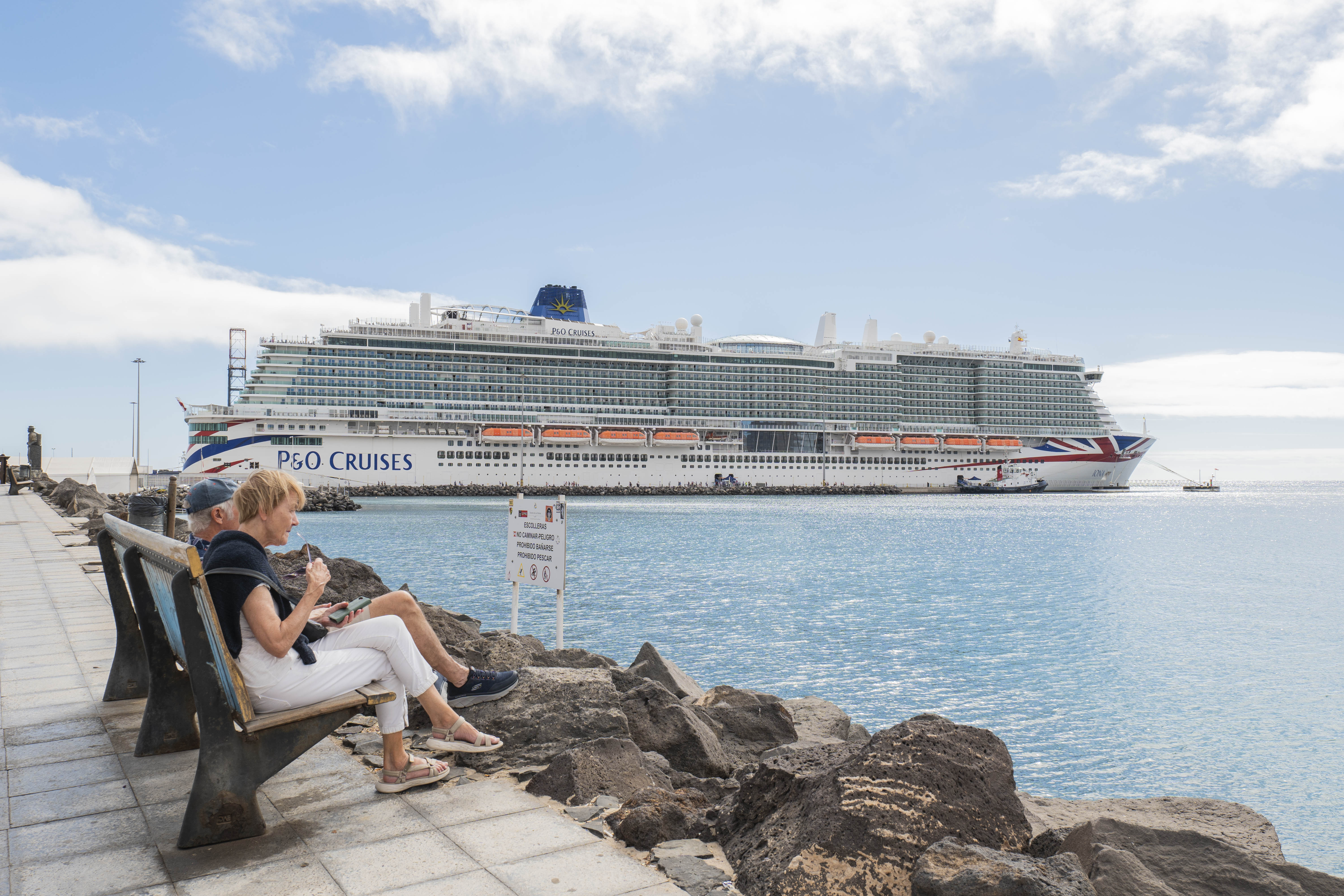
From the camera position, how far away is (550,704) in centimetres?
422

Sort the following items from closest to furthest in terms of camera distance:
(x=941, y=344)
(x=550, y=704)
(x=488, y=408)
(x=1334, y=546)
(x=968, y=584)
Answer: (x=550, y=704), (x=968, y=584), (x=1334, y=546), (x=488, y=408), (x=941, y=344)

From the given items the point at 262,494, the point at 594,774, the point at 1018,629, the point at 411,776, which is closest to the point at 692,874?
the point at 594,774

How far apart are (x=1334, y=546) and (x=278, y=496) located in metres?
39.5

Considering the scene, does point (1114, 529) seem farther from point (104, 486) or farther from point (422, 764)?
point (104, 486)

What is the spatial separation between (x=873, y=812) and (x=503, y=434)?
2115 inches

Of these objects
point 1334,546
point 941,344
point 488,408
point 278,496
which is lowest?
point 1334,546

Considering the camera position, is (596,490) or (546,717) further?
(596,490)

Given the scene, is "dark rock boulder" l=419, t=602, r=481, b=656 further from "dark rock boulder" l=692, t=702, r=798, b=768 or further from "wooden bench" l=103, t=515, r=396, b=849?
"wooden bench" l=103, t=515, r=396, b=849

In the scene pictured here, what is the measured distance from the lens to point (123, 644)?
466cm

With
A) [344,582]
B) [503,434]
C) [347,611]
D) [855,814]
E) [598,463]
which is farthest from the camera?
[598,463]

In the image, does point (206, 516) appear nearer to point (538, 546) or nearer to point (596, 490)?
point (538, 546)

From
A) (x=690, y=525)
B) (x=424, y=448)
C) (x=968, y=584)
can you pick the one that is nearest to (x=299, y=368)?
(x=424, y=448)

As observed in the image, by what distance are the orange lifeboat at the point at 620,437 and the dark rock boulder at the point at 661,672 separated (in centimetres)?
5114

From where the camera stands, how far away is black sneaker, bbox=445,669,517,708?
163 inches
